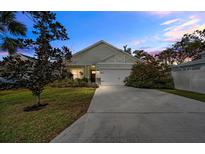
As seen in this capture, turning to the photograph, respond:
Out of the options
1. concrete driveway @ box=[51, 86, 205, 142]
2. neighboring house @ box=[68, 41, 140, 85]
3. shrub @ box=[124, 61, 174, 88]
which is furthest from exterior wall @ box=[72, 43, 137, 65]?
concrete driveway @ box=[51, 86, 205, 142]

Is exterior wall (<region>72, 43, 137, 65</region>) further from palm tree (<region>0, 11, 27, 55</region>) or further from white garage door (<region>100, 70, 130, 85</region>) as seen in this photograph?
palm tree (<region>0, 11, 27, 55</region>)

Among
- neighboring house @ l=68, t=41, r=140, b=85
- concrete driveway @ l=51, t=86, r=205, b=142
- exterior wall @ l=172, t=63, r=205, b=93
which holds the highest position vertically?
neighboring house @ l=68, t=41, r=140, b=85

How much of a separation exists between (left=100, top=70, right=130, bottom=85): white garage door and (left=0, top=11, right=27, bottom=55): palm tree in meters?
10.1

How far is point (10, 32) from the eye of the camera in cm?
917

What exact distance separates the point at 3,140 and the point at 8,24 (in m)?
8.23

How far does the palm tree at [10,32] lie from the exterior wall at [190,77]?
13067 millimetres

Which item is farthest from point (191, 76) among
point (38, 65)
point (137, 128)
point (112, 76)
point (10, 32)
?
point (10, 32)

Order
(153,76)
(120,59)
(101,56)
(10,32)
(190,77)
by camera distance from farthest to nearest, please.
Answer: (101,56), (120,59), (153,76), (190,77), (10,32)

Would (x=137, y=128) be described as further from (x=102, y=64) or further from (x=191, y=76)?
(x=102, y=64)

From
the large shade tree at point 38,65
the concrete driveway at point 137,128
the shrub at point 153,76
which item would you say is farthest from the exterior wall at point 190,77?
the large shade tree at point 38,65

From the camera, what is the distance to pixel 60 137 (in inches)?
130

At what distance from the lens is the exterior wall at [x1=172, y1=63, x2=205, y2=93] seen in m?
10.2

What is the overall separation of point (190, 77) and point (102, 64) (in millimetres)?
9686
